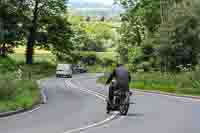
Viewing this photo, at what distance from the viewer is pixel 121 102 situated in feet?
74.7

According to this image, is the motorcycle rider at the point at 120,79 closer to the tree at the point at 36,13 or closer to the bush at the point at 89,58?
the tree at the point at 36,13

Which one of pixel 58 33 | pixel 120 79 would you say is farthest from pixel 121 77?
pixel 58 33

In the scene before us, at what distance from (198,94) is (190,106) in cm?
1017

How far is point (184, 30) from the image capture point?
60344mm

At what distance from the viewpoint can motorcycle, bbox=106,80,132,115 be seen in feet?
74.3

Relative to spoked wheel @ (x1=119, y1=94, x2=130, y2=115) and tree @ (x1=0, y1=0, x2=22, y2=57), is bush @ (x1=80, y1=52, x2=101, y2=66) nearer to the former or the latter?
tree @ (x1=0, y1=0, x2=22, y2=57)

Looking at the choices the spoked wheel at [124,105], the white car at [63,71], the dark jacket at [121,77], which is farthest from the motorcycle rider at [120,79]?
the white car at [63,71]

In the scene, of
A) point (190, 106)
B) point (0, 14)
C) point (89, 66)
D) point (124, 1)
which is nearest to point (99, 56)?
point (89, 66)

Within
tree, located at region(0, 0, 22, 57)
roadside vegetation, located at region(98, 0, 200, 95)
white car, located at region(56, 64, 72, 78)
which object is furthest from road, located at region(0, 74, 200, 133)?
white car, located at region(56, 64, 72, 78)

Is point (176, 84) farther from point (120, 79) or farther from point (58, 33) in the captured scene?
point (58, 33)

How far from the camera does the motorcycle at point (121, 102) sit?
74.3ft

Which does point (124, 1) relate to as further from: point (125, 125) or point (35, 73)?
point (125, 125)

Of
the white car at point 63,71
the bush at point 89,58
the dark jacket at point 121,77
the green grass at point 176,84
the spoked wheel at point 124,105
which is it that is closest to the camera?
the spoked wheel at point 124,105

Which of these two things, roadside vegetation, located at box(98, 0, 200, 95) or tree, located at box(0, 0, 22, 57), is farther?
tree, located at box(0, 0, 22, 57)
